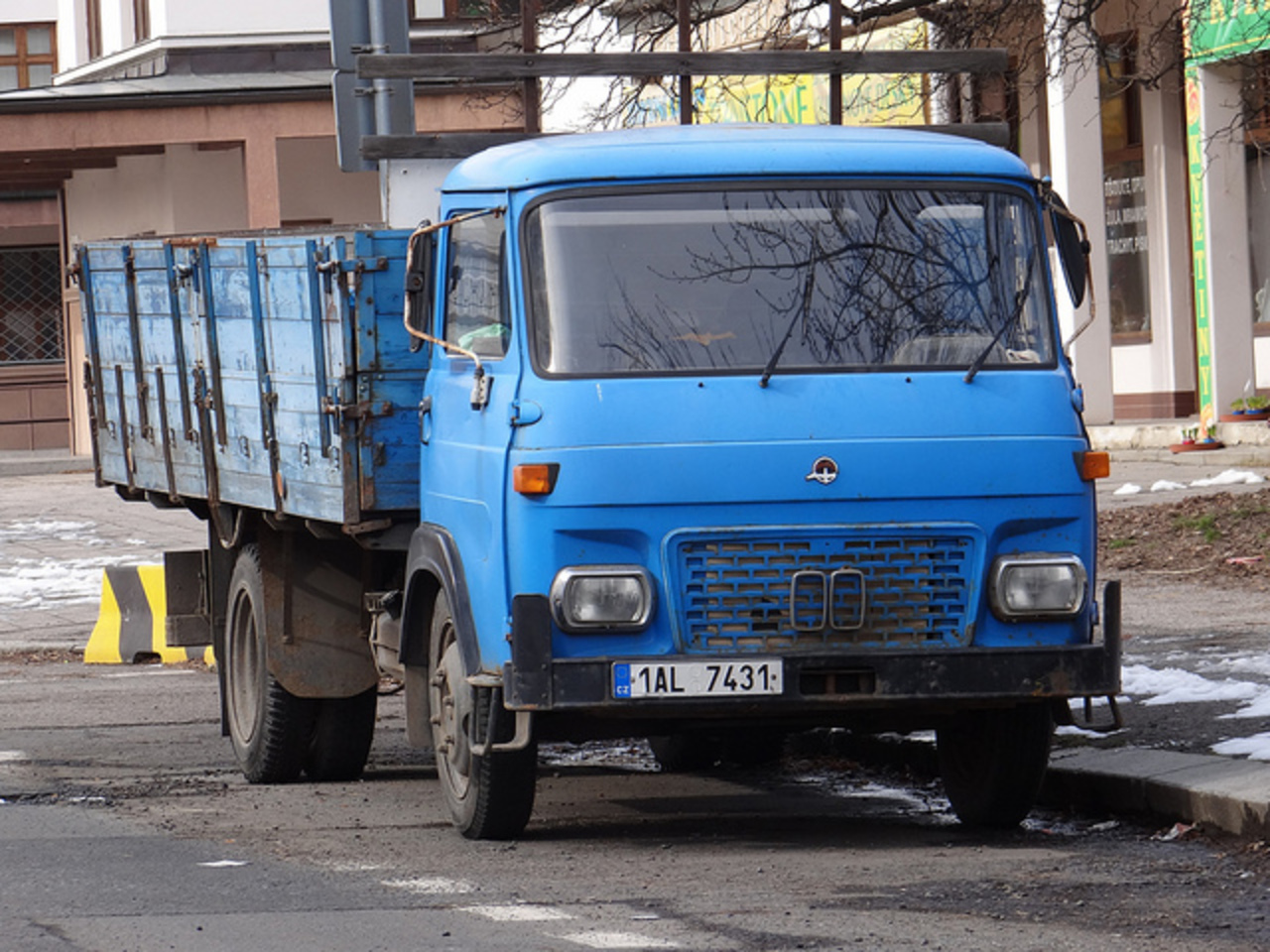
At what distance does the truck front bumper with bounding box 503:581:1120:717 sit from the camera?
24.8 feet

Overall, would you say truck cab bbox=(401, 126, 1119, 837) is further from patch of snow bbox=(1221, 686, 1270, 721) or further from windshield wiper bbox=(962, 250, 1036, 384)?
patch of snow bbox=(1221, 686, 1270, 721)

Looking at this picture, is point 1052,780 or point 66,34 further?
point 66,34

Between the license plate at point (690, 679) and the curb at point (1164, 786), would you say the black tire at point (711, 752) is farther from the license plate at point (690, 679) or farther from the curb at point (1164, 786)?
the license plate at point (690, 679)

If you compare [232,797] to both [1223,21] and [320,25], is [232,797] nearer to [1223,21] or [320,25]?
[1223,21]

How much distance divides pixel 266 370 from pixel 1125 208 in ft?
62.8

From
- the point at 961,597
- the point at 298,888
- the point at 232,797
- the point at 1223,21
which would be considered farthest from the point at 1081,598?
the point at 1223,21

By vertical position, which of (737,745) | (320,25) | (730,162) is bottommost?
(737,745)

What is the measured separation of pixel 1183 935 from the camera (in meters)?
6.49

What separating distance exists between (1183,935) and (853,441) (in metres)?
1.90

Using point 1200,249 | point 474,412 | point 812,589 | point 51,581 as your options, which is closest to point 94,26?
point 1200,249

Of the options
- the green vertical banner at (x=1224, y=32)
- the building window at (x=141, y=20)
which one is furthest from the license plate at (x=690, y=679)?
the building window at (x=141, y=20)

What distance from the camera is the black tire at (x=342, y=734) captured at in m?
10.3

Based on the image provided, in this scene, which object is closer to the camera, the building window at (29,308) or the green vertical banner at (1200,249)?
the green vertical banner at (1200,249)

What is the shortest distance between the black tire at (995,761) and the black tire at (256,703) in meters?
2.76
